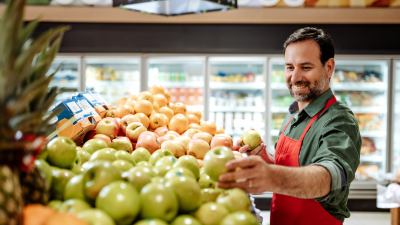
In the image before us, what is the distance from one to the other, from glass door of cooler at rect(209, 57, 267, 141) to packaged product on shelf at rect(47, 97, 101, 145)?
2.76m

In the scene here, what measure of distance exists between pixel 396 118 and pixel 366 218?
1755 mm

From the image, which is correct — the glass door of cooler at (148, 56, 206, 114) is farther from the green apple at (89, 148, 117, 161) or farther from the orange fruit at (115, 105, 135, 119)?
the green apple at (89, 148, 117, 161)

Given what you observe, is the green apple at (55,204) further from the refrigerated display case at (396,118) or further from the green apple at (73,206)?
the refrigerated display case at (396,118)

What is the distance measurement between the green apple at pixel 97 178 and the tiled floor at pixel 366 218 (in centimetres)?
319

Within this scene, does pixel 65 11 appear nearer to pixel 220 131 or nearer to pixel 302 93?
pixel 220 131

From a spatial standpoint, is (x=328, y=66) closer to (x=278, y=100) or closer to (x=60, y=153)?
(x=60, y=153)

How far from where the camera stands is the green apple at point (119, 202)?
65 cm

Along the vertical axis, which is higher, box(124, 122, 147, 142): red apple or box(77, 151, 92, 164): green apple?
box(124, 122, 147, 142): red apple

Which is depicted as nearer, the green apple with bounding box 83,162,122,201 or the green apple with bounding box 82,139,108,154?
the green apple with bounding box 83,162,122,201

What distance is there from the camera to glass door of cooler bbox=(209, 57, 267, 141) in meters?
4.30

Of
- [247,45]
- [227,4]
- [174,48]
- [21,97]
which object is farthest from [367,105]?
[21,97]

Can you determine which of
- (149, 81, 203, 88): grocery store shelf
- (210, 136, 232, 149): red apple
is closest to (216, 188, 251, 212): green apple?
(210, 136, 232, 149): red apple

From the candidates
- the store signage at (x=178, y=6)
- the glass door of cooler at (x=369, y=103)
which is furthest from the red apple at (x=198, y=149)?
the glass door of cooler at (x=369, y=103)

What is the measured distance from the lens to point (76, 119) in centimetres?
146
